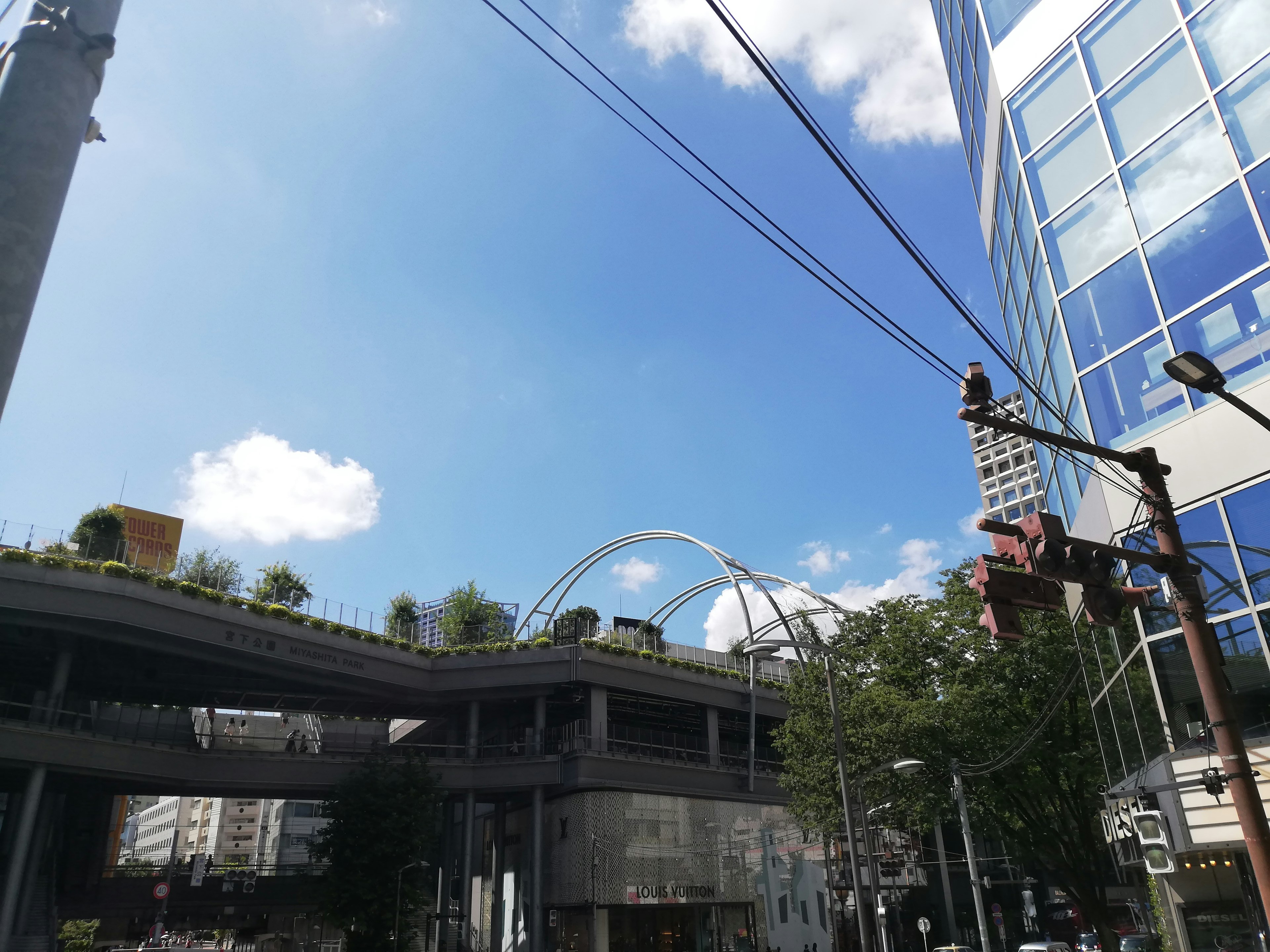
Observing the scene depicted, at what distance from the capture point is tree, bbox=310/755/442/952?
39969mm

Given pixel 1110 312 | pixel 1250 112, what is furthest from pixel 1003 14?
pixel 1110 312

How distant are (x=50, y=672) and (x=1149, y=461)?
5189cm

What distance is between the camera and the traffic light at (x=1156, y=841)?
35.8 ft

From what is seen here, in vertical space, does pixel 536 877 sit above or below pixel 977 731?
below

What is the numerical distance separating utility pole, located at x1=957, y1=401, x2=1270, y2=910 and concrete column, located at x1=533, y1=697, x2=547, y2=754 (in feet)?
143

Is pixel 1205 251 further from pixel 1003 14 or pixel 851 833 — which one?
pixel 851 833

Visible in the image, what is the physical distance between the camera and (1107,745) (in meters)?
22.7

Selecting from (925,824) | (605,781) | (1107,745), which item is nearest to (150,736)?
(605,781)

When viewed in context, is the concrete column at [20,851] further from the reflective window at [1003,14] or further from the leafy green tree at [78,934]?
the reflective window at [1003,14]

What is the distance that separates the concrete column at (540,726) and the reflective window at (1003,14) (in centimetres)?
4159

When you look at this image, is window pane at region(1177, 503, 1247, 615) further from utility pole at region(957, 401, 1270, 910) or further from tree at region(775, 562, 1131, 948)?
tree at region(775, 562, 1131, 948)

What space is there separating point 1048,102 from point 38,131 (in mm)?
21904

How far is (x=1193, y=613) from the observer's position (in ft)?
32.3

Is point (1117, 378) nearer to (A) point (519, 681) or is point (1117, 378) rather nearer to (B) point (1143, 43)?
(B) point (1143, 43)
